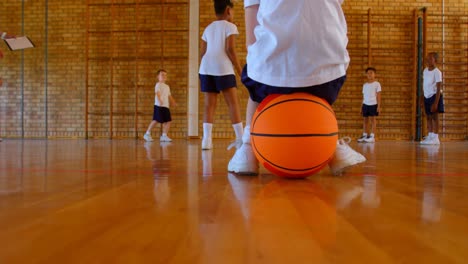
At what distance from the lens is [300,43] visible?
151cm

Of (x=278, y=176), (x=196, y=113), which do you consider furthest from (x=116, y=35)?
(x=278, y=176)

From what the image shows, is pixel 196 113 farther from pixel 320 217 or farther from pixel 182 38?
pixel 320 217

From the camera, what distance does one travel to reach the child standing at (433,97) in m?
6.36

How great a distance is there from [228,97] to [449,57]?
23.0 ft

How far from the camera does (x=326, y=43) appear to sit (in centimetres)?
153

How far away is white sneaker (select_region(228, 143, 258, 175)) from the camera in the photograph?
1.70 meters

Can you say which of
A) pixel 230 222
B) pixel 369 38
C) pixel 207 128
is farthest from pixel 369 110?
pixel 230 222

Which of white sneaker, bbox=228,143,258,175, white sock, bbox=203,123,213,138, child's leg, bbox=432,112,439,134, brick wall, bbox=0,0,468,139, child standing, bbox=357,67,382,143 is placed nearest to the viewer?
white sneaker, bbox=228,143,258,175

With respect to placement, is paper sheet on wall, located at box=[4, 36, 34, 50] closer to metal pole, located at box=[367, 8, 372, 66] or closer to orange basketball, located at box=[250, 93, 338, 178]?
metal pole, located at box=[367, 8, 372, 66]

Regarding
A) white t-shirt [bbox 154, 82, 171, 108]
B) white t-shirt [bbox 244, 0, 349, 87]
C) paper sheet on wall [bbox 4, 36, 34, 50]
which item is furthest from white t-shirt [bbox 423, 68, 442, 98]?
paper sheet on wall [bbox 4, 36, 34, 50]

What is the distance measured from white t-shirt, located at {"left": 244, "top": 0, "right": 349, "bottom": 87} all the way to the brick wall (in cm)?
701

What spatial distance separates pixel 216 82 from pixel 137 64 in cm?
545

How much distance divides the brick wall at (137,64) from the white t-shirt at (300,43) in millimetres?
7006

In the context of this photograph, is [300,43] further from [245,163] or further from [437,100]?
[437,100]
